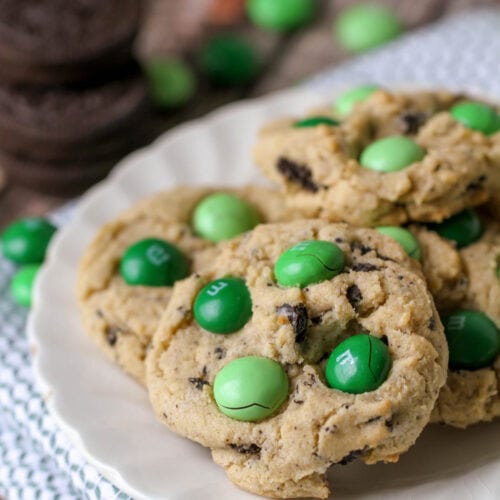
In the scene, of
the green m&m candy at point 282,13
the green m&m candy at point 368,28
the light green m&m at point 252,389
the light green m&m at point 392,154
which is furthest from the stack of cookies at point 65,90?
the light green m&m at point 252,389

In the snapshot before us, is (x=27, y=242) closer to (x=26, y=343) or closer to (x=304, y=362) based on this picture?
(x=26, y=343)

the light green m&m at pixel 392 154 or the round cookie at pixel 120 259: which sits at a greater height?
the light green m&m at pixel 392 154

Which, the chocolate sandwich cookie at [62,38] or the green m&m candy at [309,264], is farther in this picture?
the chocolate sandwich cookie at [62,38]

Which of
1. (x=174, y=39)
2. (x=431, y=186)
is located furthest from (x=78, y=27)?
(x=431, y=186)

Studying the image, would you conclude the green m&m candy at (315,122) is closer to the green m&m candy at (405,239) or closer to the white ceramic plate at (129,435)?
the green m&m candy at (405,239)

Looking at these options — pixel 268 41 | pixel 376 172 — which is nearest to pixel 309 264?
pixel 376 172

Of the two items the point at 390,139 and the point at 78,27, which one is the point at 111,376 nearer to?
the point at 390,139
